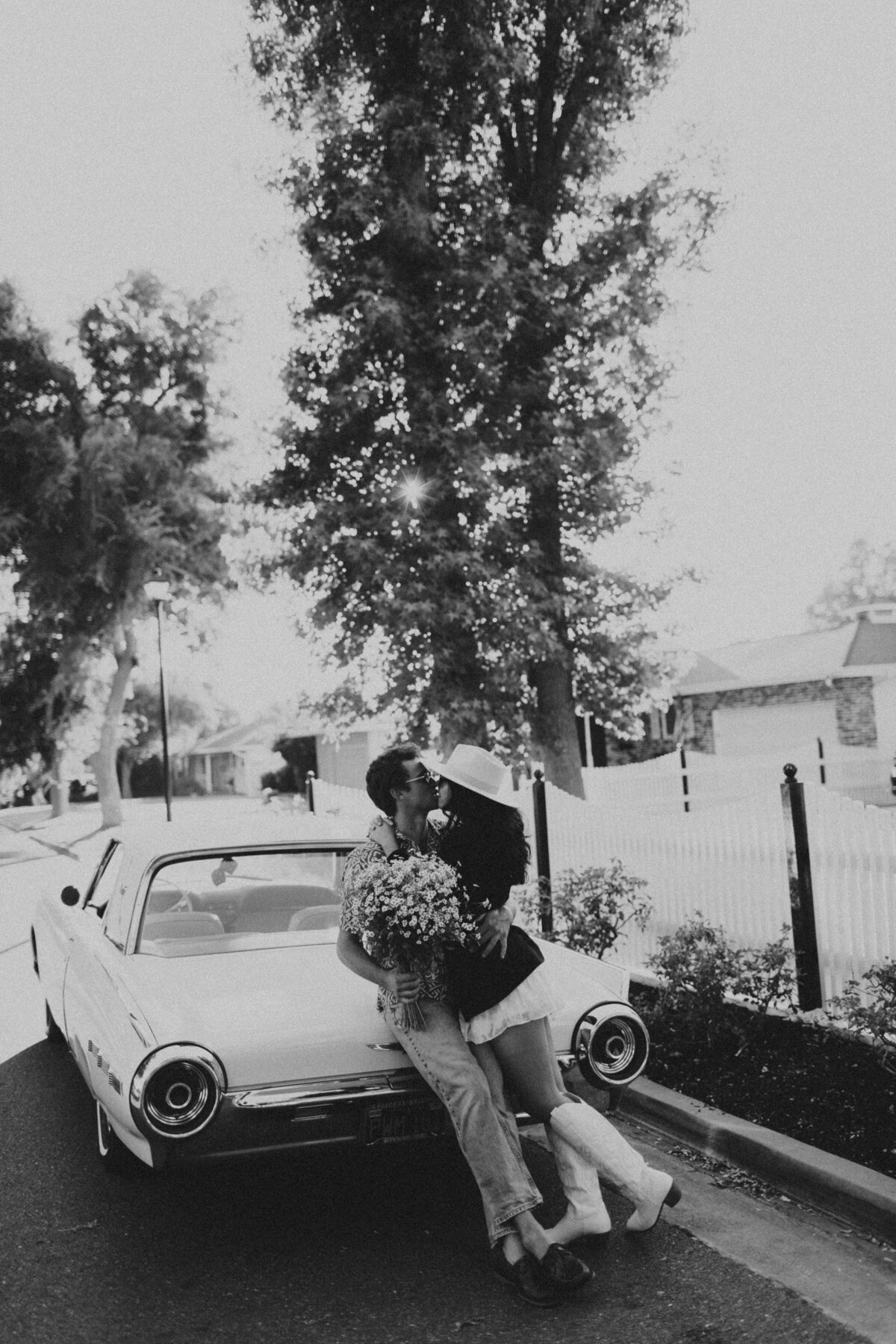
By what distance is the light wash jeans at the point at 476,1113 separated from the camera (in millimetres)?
3389

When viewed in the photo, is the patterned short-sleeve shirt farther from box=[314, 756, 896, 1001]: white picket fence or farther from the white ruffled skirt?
box=[314, 756, 896, 1001]: white picket fence

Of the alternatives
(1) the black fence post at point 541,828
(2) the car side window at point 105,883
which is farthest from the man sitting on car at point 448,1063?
(1) the black fence post at point 541,828

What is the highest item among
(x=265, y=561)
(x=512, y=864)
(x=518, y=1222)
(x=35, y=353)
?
(x=35, y=353)

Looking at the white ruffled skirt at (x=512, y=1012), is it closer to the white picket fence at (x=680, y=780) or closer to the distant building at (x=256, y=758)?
the white picket fence at (x=680, y=780)

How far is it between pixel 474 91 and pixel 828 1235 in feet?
43.1

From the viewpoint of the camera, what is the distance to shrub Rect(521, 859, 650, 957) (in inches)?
276

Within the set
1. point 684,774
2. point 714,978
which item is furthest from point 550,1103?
point 684,774

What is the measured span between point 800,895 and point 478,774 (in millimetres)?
3213

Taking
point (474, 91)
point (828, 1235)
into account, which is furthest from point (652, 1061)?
point (474, 91)

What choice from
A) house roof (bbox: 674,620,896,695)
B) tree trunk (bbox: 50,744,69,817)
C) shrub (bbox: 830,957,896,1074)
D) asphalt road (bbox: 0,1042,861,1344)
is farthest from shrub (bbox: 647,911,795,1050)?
tree trunk (bbox: 50,744,69,817)

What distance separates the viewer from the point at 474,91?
43.5 ft

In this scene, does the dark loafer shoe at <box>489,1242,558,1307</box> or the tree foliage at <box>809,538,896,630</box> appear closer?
the dark loafer shoe at <box>489,1242,558,1307</box>

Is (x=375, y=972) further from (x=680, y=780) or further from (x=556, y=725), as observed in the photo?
(x=680, y=780)

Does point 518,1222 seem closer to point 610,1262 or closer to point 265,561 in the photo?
point 610,1262
